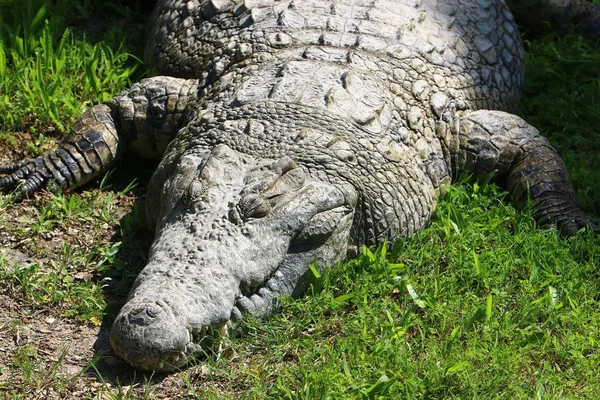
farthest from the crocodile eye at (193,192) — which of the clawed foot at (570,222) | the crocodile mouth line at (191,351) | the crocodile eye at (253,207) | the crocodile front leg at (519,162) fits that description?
the clawed foot at (570,222)

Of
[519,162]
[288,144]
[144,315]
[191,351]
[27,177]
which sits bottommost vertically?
[27,177]

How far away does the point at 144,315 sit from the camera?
3.46 m

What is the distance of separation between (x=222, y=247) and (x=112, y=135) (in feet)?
4.96

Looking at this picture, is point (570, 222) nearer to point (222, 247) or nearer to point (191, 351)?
point (222, 247)

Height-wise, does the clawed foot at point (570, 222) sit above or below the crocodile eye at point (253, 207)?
below

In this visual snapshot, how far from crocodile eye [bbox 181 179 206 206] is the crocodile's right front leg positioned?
1.03m

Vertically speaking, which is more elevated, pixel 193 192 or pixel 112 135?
pixel 193 192

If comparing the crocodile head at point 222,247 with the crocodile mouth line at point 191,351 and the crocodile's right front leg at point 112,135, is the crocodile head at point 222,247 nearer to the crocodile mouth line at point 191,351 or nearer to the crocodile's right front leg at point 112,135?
the crocodile mouth line at point 191,351

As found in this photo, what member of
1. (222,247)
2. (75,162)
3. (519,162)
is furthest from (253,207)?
(519,162)

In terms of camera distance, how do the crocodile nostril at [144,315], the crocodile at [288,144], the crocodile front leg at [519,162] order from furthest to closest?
the crocodile front leg at [519,162] → the crocodile at [288,144] → the crocodile nostril at [144,315]

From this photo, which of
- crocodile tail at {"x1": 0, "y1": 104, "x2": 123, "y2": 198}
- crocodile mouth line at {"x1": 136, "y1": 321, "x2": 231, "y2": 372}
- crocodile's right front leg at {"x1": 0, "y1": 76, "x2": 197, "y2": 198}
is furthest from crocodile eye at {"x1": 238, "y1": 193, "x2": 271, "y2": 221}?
crocodile tail at {"x1": 0, "y1": 104, "x2": 123, "y2": 198}

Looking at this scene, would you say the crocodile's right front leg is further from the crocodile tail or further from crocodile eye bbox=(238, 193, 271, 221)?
crocodile eye bbox=(238, 193, 271, 221)

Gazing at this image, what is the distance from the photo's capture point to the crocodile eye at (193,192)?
4.00 meters

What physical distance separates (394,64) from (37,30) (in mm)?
2357
